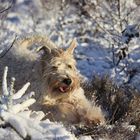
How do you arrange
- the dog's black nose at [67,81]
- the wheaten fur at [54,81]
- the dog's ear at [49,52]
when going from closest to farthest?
1. the dog's black nose at [67,81]
2. the wheaten fur at [54,81]
3. the dog's ear at [49,52]

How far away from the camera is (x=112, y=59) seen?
1346 centimetres

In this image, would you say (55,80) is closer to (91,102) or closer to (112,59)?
(91,102)

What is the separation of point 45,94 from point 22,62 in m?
0.60

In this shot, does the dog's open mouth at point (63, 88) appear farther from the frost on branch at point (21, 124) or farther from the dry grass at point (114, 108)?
the frost on branch at point (21, 124)

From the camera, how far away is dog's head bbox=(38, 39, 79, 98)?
8.49 meters

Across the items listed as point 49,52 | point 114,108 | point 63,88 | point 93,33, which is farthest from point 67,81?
point 93,33

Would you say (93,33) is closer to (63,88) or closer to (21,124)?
(63,88)

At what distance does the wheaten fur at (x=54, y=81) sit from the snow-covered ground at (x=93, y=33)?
35cm

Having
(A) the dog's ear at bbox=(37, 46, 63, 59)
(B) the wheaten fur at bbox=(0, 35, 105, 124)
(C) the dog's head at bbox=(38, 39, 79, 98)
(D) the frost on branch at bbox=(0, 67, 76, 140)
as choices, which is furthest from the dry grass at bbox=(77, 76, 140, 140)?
(D) the frost on branch at bbox=(0, 67, 76, 140)

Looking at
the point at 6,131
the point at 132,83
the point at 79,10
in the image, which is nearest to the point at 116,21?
the point at 132,83

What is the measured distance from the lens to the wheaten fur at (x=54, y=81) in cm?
858

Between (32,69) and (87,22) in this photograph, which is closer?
(32,69)

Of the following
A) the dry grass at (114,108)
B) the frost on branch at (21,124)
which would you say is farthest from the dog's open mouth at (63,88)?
the frost on branch at (21,124)

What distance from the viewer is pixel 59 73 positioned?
8.60 meters
